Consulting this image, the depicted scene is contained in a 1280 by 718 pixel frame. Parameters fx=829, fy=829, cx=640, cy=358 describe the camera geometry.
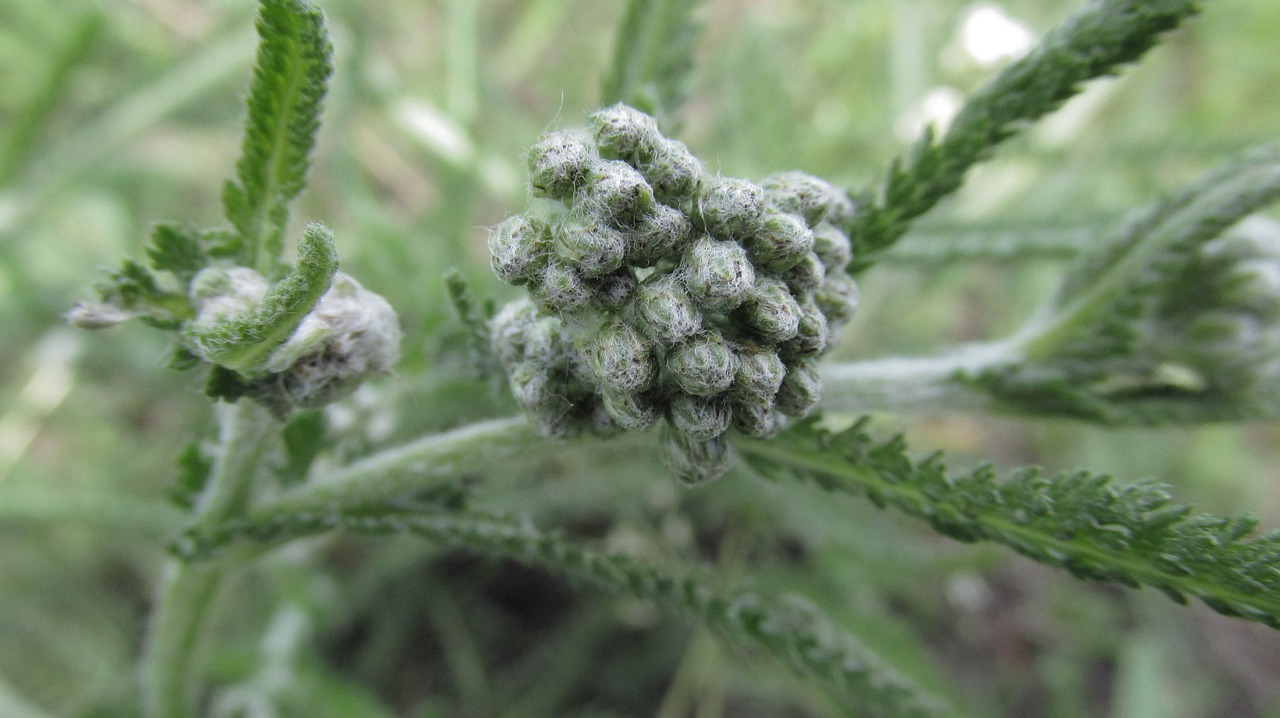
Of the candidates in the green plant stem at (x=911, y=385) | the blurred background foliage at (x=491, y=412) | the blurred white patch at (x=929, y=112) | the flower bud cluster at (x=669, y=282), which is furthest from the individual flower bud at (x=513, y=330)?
the blurred white patch at (x=929, y=112)

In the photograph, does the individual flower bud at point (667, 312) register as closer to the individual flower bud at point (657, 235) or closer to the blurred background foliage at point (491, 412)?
the individual flower bud at point (657, 235)

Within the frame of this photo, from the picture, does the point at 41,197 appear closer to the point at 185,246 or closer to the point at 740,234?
the point at 185,246

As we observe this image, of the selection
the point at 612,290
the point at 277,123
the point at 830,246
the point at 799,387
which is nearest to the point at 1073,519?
the point at 799,387

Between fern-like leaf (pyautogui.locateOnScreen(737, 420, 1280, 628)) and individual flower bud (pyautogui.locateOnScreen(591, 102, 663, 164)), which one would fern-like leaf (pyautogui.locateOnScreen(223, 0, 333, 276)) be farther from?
fern-like leaf (pyautogui.locateOnScreen(737, 420, 1280, 628))

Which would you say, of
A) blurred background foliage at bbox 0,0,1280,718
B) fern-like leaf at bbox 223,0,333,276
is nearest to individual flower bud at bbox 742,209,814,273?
fern-like leaf at bbox 223,0,333,276

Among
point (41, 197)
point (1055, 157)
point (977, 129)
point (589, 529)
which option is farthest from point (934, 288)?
point (41, 197)

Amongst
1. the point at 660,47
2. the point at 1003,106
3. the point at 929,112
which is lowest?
the point at 1003,106

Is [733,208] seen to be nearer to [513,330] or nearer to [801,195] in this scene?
[801,195]
